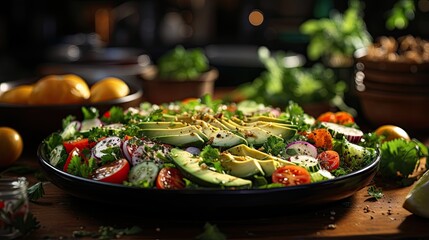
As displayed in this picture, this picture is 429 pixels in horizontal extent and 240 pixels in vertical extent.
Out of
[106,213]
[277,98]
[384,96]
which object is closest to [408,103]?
[384,96]

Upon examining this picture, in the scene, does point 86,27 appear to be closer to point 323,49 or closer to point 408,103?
point 323,49

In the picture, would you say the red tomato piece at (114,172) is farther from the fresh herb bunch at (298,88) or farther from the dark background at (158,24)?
the dark background at (158,24)

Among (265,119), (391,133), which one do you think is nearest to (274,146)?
(265,119)

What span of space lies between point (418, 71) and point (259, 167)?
1.34 metres

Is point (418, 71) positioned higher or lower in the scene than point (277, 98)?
higher

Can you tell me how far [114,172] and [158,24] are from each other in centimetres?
655

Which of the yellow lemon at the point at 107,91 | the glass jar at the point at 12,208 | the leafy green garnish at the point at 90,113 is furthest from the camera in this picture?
the yellow lemon at the point at 107,91

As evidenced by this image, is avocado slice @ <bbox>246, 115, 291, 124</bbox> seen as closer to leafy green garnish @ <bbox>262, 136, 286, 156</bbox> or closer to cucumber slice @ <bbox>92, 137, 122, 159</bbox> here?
leafy green garnish @ <bbox>262, 136, 286, 156</bbox>

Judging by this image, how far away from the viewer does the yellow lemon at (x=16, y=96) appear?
2602mm

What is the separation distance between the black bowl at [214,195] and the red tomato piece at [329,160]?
107 mm

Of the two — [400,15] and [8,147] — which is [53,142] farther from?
[400,15]

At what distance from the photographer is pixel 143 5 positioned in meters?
7.82

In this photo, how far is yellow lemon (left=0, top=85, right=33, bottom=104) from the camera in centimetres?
260

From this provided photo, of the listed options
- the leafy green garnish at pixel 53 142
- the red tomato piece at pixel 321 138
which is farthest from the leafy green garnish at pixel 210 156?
the leafy green garnish at pixel 53 142
